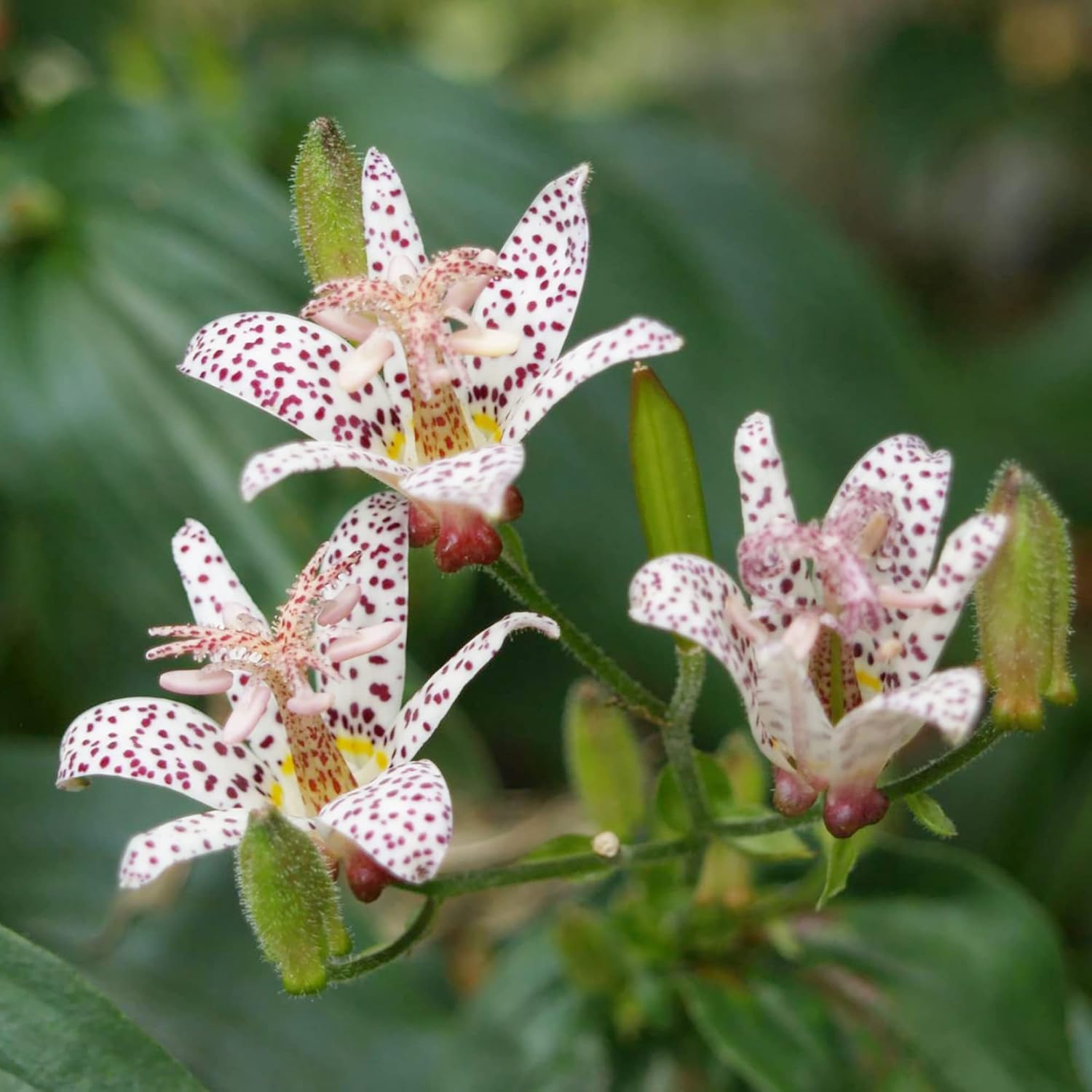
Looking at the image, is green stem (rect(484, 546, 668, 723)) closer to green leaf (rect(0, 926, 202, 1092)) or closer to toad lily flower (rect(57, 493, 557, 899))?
toad lily flower (rect(57, 493, 557, 899))

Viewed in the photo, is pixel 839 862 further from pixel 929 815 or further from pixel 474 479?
pixel 474 479

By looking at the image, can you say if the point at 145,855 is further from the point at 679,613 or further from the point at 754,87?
the point at 754,87

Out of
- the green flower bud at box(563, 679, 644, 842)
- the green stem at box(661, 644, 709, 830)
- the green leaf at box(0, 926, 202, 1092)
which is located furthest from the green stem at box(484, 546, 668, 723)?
the green leaf at box(0, 926, 202, 1092)

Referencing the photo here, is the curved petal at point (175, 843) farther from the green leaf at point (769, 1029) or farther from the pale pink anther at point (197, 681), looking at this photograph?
the green leaf at point (769, 1029)

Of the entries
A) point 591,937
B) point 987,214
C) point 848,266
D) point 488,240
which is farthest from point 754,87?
point 591,937

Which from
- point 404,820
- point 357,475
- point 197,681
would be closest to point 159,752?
point 197,681

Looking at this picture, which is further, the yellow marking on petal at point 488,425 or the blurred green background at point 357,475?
the blurred green background at point 357,475

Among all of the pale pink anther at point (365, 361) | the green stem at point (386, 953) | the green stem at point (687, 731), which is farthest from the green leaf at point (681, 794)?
the pale pink anther at point (365, 361)
